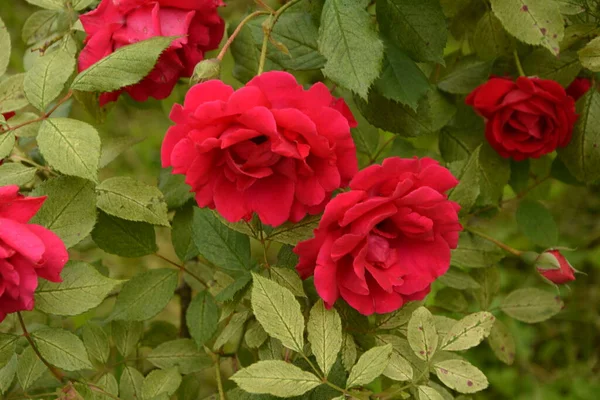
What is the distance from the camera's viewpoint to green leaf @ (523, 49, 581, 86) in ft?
3.47

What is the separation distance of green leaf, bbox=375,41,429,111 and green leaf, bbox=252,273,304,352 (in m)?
0.30

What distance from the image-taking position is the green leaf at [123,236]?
0.94m

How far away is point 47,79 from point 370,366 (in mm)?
471

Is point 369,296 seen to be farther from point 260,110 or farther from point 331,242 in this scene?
point 260,110

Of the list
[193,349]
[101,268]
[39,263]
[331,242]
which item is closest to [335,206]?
[331,242]

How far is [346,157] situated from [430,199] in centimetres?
9

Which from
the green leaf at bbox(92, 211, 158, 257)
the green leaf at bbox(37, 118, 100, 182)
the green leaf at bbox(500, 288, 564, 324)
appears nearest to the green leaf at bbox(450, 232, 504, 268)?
the green leaf at bbox(500, 288, 564, 324)

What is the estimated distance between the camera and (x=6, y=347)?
0.80 m

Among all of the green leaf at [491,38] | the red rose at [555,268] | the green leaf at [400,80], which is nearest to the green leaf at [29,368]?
the green leaf at [400,80]

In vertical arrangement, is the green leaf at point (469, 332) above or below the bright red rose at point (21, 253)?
below

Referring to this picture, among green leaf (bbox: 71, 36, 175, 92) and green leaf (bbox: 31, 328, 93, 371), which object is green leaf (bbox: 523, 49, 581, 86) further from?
green leaf (bbox: 31, 328, 93, 371)

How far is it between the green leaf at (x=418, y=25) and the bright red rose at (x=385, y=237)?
0.21m

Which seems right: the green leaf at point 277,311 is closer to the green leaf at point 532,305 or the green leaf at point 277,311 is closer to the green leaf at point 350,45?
the green leaf at point 350,45

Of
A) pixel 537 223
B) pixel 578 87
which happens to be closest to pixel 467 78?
pixel 578 87
